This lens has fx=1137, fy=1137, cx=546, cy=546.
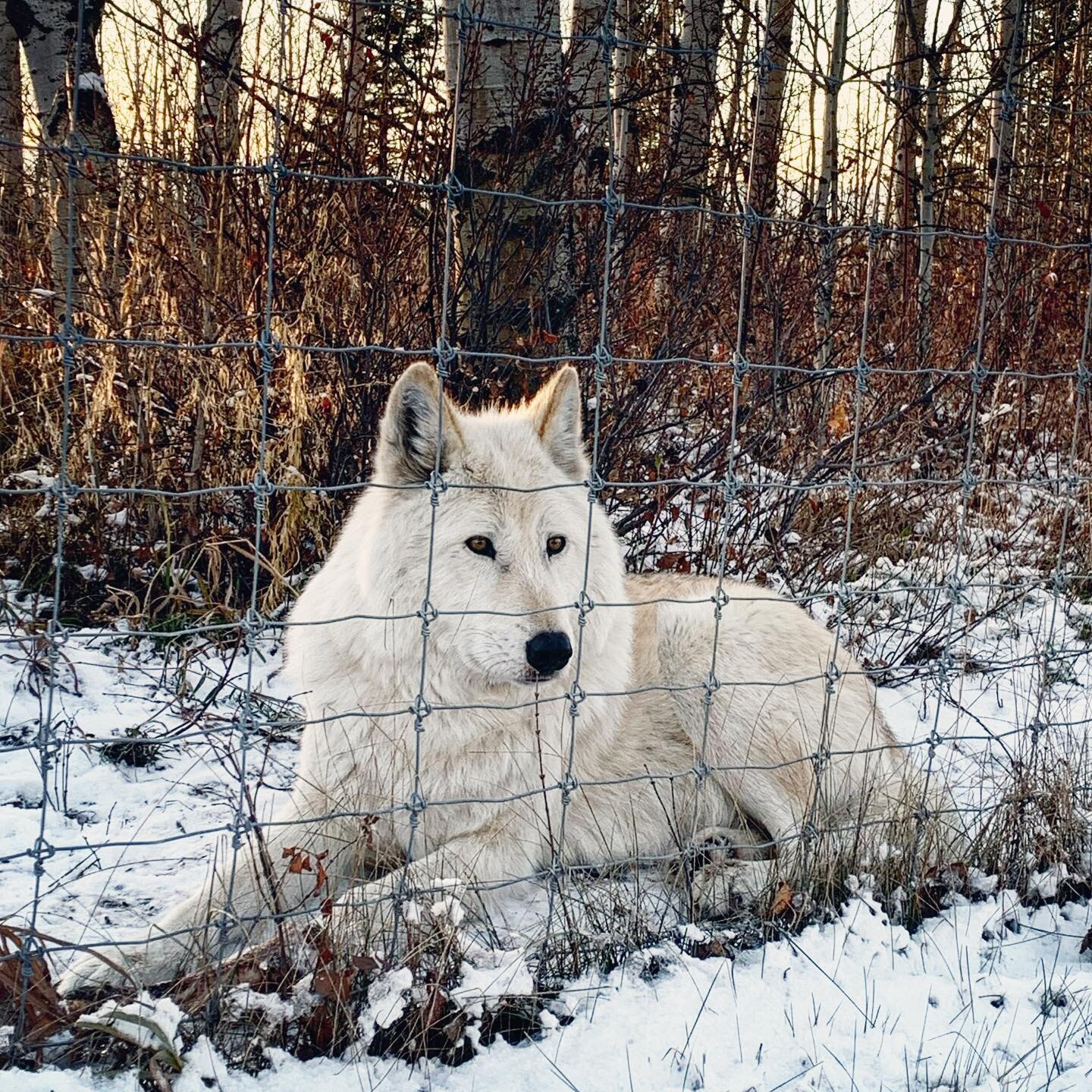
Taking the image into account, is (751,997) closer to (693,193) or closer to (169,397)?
(169,397)

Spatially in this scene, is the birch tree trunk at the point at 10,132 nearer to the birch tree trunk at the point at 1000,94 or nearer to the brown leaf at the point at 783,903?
the brown leaf at the point at 783,903

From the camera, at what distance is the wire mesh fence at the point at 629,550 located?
8.97ft

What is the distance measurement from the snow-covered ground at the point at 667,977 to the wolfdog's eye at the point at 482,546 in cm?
68

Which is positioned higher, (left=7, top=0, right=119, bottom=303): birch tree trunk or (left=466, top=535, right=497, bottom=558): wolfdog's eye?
(left=7, top=0, right=119, bottom=303): birch tree trunk

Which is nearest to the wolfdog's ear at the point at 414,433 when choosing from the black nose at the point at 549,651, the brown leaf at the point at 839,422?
the black nose at the point at 549,651

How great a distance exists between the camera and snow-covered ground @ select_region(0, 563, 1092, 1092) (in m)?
2.27

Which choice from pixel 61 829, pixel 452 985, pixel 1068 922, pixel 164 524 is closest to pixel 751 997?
pixel 452 985

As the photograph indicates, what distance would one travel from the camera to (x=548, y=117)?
4.84 m

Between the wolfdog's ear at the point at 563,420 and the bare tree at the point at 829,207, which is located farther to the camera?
the bare tree at the point at 829,207

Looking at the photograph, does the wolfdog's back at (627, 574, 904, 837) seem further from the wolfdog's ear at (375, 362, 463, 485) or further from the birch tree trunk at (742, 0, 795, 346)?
the birch tree trunk at (742, 0, 795, 346)

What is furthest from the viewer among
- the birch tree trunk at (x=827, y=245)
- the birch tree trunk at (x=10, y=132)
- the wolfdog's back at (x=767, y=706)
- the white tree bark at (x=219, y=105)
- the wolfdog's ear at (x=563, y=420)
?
the birch tree trunk at (x=827, y=245)

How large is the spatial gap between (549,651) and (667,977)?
2.62 feet

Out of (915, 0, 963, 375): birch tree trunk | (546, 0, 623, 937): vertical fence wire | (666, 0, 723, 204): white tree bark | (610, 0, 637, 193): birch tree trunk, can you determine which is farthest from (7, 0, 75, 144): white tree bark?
(915, 0, 963, 375): birch tree trunk

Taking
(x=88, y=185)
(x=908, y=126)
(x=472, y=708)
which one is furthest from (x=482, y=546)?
(x=908, y=126)
